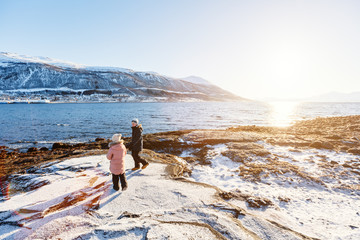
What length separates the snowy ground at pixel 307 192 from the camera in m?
5.38

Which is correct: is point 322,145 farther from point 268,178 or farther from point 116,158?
point 116,158

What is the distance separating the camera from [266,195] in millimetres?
7078

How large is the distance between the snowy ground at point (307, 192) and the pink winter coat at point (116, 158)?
3.93 meters

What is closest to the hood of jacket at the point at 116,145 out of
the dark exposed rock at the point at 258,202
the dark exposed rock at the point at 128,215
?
the dark exposed rock at the point at 128,215

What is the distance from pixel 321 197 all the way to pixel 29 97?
696 ft

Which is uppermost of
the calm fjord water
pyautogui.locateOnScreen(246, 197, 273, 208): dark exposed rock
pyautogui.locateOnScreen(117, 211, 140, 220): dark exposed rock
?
pyautogui.locateOnScreen(117, 211, 140, 220): dark exposed rock

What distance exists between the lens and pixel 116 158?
6.32 metres

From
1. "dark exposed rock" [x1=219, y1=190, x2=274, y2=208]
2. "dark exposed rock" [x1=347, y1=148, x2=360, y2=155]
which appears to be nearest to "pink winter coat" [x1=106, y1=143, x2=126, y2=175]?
"dark exposed rock" [x1=219, y1=190, x2=274, y2=208]

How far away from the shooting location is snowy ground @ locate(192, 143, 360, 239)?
5.38 metres

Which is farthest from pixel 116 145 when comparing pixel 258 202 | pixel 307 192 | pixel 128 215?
pixel 307 192

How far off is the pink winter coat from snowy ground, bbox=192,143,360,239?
3934mm

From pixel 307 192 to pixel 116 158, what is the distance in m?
7.79

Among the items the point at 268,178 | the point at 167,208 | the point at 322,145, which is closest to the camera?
the point at 167,208

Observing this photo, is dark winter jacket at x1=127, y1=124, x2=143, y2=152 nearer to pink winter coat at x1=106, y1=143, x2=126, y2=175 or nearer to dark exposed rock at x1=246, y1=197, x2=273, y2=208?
pink winter coat at x1=106, y1=143, x2=126, y2=175
